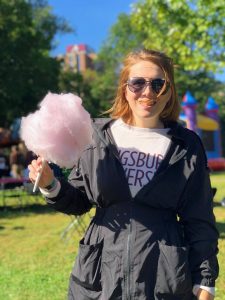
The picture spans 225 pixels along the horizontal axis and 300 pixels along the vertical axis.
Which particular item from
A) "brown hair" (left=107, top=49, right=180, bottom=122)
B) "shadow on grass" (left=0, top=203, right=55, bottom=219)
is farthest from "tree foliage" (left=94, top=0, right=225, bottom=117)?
"brown hair" (left=107, top=49, right=180, bottom=122)

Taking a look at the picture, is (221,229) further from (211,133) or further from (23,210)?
(211,133)

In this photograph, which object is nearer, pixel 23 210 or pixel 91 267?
A: pixel 91 267

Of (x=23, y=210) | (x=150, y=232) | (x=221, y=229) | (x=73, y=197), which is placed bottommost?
(x=23, y=210)

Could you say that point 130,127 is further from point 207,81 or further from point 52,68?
point 207,81

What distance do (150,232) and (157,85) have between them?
62 cm

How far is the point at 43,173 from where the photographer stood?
190 cm

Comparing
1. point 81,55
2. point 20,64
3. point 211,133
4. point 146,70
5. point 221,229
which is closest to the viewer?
point 146,70

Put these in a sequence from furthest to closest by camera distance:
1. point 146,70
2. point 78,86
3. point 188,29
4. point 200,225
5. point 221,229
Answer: point 78,86, point 188,29, point 221,229, point 146,70, point 200,225

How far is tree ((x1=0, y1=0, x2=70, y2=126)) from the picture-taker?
20.6 m

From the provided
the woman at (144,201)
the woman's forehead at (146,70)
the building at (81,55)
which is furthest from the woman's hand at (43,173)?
the building at (81,55)

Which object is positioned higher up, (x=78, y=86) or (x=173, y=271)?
(x=78, y=86)

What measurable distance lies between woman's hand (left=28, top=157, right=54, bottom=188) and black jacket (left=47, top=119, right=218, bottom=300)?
92 millimetres

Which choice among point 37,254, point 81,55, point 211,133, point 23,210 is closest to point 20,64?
point 211,133

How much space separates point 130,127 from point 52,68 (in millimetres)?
23537
